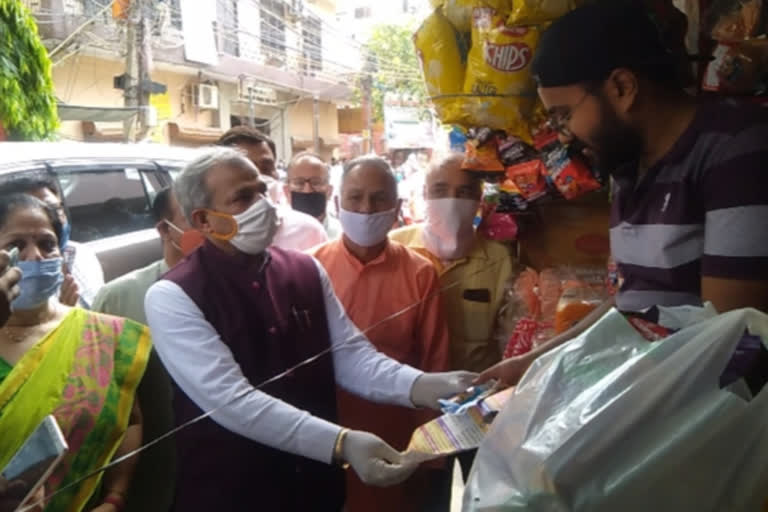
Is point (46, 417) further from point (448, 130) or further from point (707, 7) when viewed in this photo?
point (707, 7)

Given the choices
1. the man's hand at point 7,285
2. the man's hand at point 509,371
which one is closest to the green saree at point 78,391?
the man's hand at point 7,285

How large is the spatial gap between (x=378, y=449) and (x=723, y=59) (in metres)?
1.14

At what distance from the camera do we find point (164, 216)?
1.25 metres

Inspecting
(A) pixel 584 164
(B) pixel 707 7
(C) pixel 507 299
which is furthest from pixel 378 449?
(B) pixel 707 7

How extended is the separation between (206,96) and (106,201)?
1.46 m

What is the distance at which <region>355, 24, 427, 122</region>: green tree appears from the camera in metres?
1.80

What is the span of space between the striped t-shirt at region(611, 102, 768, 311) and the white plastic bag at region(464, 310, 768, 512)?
0.25 metres

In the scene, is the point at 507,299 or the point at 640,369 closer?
the point at 640,369

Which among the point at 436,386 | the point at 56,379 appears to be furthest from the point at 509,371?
the point at 56,379

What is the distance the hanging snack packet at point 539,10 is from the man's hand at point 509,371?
0.76 meters

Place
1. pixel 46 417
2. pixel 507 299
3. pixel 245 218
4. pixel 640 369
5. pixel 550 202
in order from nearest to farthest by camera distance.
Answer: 1. pixel 640 369
2. pixel 46 417
3. pixel 245 218
4. pixel 507 299
5. pixel 550 202

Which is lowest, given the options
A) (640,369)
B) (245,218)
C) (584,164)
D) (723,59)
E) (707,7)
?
(640,369)

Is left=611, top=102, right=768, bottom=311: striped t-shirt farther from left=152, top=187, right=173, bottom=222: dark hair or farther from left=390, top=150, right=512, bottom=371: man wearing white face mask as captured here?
left=152, top=187, right=173, bottom=222: dark hair

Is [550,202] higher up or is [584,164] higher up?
[584,164]
